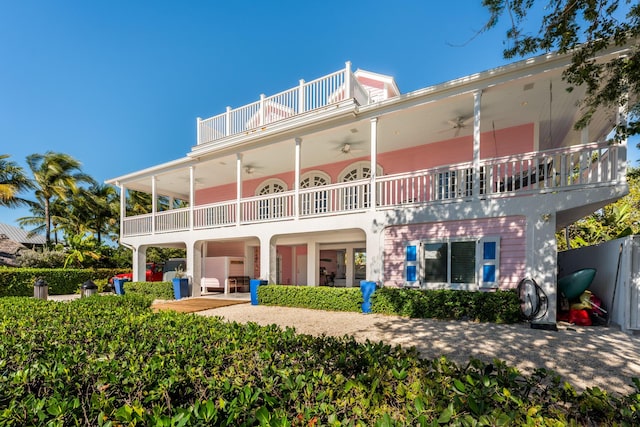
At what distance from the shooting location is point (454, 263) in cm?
802

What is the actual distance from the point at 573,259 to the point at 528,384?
929cm

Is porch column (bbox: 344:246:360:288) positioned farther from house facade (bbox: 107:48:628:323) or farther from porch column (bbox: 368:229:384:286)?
porch column (bbox: 368:229:384:286)

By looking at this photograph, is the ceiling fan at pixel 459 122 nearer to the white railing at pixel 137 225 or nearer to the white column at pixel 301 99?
the white column at pixel 301 99

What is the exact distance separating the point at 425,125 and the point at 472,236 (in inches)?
155

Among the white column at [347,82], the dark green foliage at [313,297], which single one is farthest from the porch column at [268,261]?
the white column at [347,82]

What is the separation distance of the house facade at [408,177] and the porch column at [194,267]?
0.20ft

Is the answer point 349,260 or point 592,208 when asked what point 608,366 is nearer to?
point 592,208

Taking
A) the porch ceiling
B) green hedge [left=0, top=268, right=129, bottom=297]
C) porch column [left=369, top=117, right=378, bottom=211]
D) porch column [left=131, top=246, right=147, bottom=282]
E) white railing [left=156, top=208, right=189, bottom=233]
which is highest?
the porch ceiling

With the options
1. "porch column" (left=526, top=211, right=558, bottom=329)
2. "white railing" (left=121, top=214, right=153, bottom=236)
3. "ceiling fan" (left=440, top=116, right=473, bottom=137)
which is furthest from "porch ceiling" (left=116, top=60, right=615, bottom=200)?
"porch column" (left=526, top=211, right=558, bottom=329)

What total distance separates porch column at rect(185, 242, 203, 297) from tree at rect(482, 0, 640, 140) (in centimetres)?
1204

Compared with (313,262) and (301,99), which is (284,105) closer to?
(301,99)

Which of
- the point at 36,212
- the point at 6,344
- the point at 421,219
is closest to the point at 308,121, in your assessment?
the point at 421,219

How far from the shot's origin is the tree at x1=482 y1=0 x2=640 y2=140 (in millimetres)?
5598

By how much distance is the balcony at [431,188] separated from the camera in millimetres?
7055
